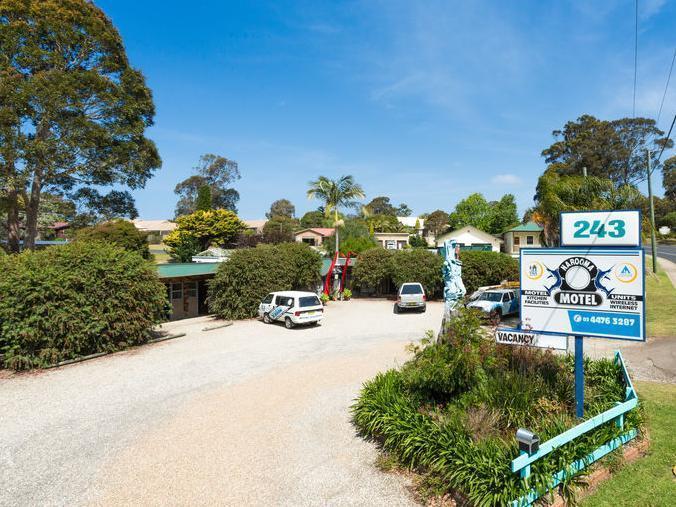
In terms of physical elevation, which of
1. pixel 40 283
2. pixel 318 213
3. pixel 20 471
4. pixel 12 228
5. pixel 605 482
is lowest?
pixel 20 471

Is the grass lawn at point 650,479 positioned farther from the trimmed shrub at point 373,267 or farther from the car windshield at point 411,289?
the trimmed shrub at point 373,267

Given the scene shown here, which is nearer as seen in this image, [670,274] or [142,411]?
[142,411]

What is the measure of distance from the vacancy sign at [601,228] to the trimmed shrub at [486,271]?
20.2m

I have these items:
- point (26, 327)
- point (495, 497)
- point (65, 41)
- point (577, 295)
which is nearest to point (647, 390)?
point (577, 295)

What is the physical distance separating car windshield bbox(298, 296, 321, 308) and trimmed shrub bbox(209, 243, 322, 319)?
3894 mm

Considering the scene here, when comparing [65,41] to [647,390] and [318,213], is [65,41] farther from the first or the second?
[318,213]

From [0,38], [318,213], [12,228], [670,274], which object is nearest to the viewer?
[0,38]

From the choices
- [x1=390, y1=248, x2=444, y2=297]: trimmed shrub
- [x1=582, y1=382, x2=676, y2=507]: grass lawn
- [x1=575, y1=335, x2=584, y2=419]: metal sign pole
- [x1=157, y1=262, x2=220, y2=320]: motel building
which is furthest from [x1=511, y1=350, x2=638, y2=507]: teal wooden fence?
[x1=390, y1=248, x2=444, y2=297]: trimmed shrub

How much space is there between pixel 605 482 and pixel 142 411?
8.95 metres

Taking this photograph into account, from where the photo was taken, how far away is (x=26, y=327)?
11656 mm

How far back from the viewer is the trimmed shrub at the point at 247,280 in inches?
813

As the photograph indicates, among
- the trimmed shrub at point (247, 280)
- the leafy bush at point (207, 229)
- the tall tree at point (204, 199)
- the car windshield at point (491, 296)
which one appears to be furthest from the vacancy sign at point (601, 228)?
the tall tree at point (204, 199)

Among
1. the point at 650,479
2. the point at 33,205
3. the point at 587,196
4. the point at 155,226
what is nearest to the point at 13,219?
the point at 33,205

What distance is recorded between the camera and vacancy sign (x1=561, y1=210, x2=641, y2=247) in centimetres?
643
